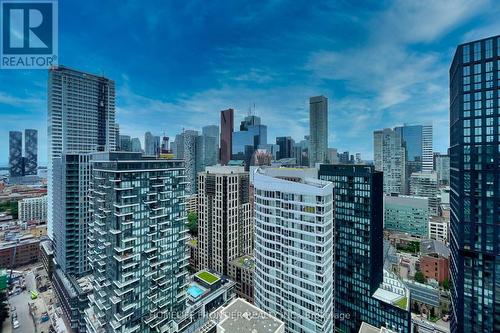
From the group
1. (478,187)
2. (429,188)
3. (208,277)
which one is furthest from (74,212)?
(429,188)

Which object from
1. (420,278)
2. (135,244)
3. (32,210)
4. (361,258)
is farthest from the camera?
(32,210)

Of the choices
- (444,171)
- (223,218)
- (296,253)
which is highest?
(444,171)

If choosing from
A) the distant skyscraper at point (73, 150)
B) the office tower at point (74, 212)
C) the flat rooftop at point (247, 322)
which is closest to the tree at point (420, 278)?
the flat rooftop at point (247, 322)


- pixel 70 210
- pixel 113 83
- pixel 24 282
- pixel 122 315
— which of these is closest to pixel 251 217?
pixel 122 315

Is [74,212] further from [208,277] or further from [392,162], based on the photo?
[392,162]

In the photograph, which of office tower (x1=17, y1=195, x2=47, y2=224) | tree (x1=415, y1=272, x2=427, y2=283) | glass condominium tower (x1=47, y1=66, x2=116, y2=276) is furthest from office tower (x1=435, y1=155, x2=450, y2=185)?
office tower (x1=17, y1=195, x2=47, y2=224)
